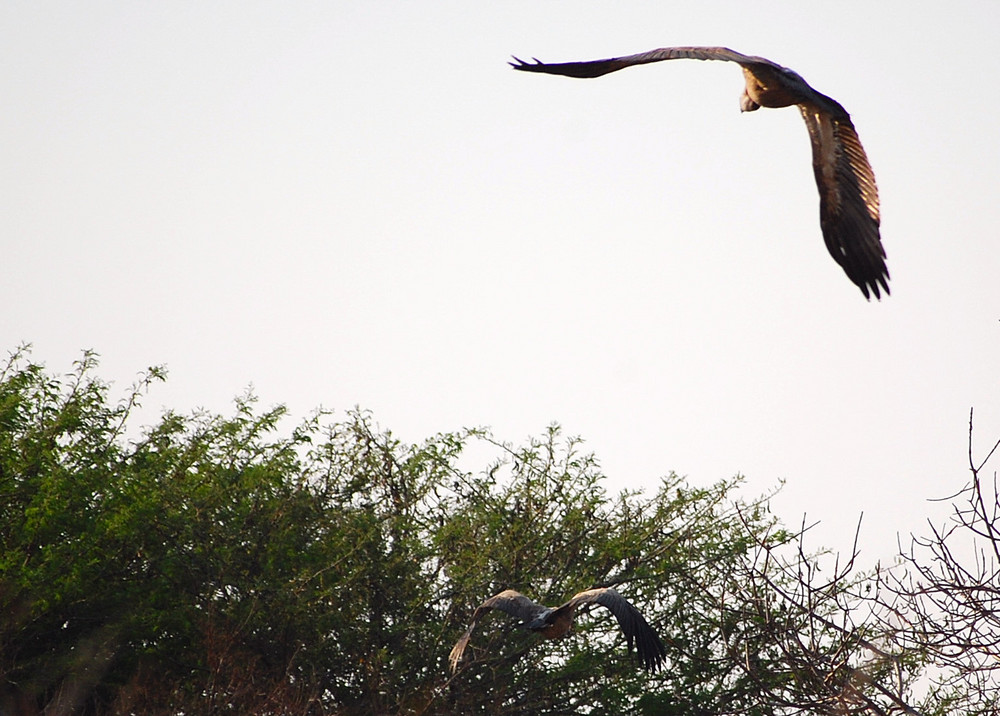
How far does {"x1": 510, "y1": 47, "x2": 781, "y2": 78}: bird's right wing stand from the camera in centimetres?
511

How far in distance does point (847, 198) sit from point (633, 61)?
154cm

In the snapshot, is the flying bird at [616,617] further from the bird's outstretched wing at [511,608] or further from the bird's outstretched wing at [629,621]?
the bird's outstretched wing at [511,608]

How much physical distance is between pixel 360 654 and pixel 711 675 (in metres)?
3.39

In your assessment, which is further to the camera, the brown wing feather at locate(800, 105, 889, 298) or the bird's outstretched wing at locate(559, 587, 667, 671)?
the bird's outstretched wing at locate(559, 587, 667, 671)

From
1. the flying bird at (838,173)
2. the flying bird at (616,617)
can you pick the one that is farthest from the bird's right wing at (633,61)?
the flying bird at (616,617)

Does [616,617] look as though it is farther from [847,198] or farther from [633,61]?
[633,61]

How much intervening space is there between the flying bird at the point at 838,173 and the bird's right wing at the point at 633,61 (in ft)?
1.82

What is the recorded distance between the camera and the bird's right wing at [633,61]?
511 cm

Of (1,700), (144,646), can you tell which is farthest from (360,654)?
(1,700)

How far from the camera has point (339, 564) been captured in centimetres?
1328

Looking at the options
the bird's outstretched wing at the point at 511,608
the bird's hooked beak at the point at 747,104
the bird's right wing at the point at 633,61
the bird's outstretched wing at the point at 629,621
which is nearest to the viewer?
the bird's right wing at the point at 633,61

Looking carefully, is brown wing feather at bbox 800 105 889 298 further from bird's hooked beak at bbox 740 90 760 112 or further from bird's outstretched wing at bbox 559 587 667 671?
bird's outstretched wing at bbox 559 587 667 671

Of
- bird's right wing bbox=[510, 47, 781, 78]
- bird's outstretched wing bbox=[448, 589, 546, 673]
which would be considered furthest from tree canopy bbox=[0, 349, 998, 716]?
bird's right wing bbox=[510, 47, 781, 78]

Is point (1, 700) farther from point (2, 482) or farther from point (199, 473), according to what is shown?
point (199, 473)
